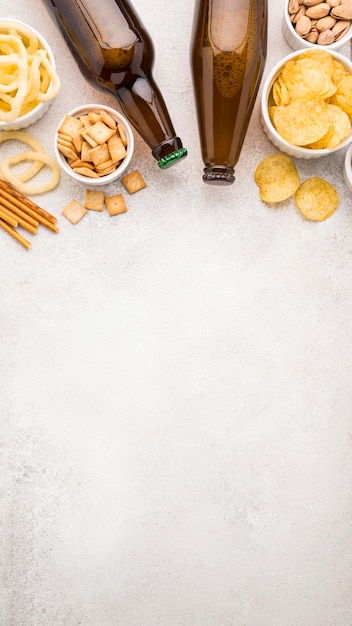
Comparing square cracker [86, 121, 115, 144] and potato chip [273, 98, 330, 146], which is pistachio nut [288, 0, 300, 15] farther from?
square cracker [86, 121, 115, 144]

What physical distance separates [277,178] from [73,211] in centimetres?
39

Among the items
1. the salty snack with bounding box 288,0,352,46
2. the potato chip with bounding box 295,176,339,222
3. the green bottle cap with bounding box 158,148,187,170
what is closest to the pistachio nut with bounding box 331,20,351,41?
the salty snack with bounding box 288,0,352,46

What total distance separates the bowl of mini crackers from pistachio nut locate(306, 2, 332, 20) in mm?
394

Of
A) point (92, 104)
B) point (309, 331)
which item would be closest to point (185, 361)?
point (309, 331)

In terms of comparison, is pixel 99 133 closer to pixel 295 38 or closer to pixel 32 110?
pixel 32 110

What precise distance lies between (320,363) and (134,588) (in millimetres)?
562

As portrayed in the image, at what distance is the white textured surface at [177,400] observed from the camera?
1.19 metres

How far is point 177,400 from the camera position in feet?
3.94

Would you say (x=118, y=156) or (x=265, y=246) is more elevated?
(x=118, y=156)

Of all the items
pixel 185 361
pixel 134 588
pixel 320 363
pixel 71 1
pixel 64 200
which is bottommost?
pixel 134 588

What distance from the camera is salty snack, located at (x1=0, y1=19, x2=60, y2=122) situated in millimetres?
1067

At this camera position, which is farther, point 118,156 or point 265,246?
point 265,246

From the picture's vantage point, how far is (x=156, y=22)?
1222mm

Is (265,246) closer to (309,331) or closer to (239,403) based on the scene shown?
(309,331)
